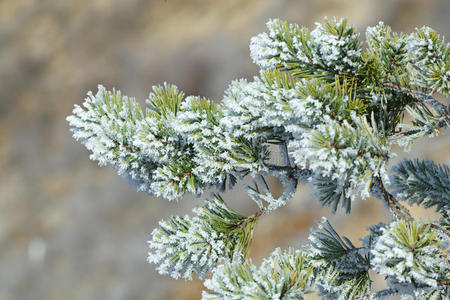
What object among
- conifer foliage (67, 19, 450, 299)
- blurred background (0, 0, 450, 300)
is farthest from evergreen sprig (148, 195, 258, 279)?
blurred background (0, 0, 450, 300)

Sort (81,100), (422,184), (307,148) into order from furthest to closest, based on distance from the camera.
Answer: (81,100) → (422,184) → (307,148)

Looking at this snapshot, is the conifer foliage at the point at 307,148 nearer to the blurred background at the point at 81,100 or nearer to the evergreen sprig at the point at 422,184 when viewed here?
the evergreen sprig at the point at 422,184

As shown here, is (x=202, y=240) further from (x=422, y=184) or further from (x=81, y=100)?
(x=81, y=100)

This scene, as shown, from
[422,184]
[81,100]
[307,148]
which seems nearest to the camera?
[307,148]

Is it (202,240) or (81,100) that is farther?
(81,100)

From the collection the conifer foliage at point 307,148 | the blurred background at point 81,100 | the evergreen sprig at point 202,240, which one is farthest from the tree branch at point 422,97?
the blurred background at point 81,100

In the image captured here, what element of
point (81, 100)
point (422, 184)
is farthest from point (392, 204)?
point (81, 100)
